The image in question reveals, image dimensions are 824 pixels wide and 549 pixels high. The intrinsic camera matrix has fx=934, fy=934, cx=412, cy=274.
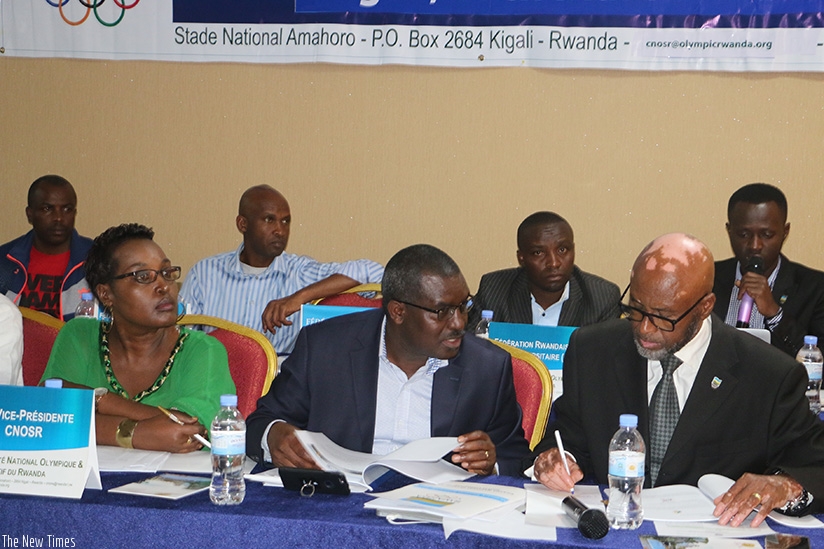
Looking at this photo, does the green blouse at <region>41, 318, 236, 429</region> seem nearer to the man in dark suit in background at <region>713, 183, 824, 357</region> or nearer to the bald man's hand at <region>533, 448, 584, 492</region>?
the bald man's hand at <region>533, 448, 584, 492</region>

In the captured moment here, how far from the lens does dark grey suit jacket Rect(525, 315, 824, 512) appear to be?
8.34ft

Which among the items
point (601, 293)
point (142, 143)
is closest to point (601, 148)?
point (601, 293)

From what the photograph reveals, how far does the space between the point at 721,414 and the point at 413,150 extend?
3.64m

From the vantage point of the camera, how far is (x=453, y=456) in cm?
262

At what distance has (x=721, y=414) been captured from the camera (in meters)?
2.61

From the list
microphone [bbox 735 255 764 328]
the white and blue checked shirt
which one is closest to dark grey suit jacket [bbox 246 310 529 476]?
the white and blue checked shirt

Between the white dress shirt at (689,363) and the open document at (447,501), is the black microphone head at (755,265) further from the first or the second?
the open document at (447,501)

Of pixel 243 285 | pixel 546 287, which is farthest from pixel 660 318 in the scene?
pixel 243 285

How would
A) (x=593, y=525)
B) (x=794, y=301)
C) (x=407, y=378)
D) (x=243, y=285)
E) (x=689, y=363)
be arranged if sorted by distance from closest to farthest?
(x=593, y=525), (x=689, y=363), (x=407, y=378), (x=794, y=301), (x=243, y=285)

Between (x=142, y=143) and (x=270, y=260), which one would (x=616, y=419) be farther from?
(x=142, y=143)

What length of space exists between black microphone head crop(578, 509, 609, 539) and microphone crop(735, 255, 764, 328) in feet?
9.82

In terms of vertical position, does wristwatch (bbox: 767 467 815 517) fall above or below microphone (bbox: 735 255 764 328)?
below

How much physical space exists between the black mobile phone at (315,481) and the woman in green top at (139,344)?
63cm

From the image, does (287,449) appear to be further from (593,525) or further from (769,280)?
(769,280)
